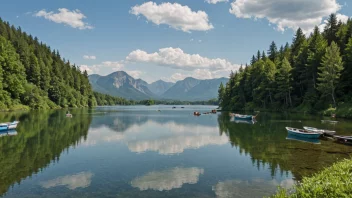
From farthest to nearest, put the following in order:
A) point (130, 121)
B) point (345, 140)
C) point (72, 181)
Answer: point (130, 121), point (345, 140), point (72, 181)

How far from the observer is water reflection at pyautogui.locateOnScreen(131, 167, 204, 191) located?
17812 mm

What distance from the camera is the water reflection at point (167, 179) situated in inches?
701

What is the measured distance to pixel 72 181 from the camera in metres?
18.9

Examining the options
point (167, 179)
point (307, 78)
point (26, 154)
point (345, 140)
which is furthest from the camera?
point (307, 78)

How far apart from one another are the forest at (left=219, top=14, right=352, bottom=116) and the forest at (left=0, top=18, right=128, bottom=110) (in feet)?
303

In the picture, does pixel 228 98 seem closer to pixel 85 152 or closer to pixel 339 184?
pixel 85 152

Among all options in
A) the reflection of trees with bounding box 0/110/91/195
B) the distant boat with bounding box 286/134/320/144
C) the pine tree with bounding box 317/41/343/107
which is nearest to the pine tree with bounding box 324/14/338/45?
the pine tree with bounding box 317/41/343/107

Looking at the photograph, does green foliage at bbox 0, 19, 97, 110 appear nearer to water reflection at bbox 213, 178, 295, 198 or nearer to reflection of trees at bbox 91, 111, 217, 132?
reflection of trees at bbox 91, 111, 217, 132

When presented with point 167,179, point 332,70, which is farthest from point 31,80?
point 167,179

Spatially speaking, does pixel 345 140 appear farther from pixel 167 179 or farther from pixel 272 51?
pixel 272 51

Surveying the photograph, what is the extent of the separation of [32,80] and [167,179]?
434 feet

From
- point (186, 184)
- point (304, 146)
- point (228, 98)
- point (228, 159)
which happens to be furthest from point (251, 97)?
point (186, 184)

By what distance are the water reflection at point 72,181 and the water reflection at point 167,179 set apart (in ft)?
10.7

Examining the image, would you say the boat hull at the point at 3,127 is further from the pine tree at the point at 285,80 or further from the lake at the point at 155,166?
the pine tree at the point at 285,80
